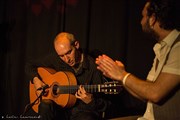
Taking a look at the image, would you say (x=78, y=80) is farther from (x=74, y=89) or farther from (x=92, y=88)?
(x=92, y=88)

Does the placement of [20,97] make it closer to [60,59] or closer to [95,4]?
[60,59]

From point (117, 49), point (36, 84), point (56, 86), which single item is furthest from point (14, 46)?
point (117, 49)

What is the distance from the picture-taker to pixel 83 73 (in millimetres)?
2516

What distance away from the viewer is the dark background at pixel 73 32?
276 centimetres

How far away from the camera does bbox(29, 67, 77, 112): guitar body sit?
238cm

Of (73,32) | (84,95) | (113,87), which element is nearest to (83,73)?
(84,95)

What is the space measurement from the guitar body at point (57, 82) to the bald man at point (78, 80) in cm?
6

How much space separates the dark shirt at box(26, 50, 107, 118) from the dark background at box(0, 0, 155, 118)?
0.94ft

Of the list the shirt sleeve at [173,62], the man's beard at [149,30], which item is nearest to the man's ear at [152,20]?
the man's beard at [149,30]

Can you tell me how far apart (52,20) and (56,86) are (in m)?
0.96

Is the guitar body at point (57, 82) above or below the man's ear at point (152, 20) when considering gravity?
below

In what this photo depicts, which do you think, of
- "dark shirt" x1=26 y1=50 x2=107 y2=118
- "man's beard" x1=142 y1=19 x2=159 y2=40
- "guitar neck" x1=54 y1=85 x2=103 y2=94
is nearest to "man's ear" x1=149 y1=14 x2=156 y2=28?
"man's beard" x1=142 y1=19 x2=159 y2=40

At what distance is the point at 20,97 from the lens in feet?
11.0

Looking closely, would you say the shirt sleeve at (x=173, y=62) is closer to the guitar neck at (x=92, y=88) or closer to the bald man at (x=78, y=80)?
the guitar neck at (x=92, y=88)
